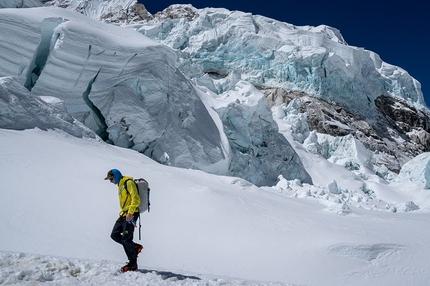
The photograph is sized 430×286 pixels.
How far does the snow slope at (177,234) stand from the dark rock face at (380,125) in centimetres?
2475

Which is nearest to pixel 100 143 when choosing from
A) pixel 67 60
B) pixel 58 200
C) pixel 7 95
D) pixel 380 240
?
pixel 7 95

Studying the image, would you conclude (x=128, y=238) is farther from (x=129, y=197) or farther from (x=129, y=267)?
(x=129, y=197)

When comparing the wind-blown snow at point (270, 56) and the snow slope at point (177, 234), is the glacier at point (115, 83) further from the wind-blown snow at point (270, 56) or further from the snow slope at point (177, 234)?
the wind-blown snow at point (270, 56)

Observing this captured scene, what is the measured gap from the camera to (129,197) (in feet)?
9.04

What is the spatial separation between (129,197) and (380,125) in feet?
127

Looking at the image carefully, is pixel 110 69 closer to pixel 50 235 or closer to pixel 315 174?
pixel 50 235

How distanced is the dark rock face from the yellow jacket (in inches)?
1150

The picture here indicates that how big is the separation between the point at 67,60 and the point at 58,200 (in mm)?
7075

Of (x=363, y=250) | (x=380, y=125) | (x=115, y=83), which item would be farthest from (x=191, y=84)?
(x=380, y=125)

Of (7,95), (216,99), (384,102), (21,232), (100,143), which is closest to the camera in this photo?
(21,232)

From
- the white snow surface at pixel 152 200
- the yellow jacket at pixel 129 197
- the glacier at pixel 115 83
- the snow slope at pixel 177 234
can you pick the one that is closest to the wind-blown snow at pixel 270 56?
the glacier at pixel 115 83

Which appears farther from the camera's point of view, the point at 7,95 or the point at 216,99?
the point at 216,99

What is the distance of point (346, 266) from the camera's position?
4.66 metres

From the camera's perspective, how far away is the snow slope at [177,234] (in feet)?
9.66
